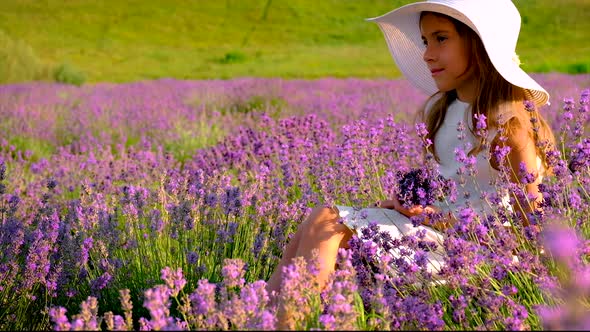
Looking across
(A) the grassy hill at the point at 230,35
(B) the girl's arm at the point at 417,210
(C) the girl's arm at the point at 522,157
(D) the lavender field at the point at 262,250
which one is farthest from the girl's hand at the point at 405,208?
(A) the grassy hill at the point at 230,35

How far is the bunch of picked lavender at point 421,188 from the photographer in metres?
2.30

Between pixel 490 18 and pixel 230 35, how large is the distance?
27.4 metres

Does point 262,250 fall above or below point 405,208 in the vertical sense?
below

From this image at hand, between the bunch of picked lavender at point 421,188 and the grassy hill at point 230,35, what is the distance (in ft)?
59.2

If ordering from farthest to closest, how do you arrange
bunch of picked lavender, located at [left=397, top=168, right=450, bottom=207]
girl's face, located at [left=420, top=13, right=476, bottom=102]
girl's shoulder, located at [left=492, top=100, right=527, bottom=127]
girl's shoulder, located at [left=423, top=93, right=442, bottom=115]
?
1. girl's shoulder, located at [left=423, top=93, right=442, bottom=115]
2. girl's face, located at [left=420, top=13, right=476, bottom=102]
3. girl's shoulder, located at [left=492, top=100, right=527, bottom=127]
4. bunch of picked lavender, located at [left=397, top=168, right=450, bottom=207]

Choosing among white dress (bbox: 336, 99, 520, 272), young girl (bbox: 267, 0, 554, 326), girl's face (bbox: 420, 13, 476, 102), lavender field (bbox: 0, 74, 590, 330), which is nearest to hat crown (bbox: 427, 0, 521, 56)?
young girl (bbox: 267, 0, 554, 326)

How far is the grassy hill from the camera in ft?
76.5

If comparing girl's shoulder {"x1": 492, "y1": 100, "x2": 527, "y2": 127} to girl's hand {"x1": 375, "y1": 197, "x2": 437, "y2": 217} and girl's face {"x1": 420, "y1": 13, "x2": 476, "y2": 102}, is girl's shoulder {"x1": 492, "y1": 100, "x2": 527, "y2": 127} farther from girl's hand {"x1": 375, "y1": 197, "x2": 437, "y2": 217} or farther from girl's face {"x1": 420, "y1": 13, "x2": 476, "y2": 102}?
girl's hand {"x1": 375, "y1": 197, "x2": 437, "y2": 217}

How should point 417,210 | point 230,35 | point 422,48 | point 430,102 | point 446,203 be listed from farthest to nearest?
point 230,35 < point 422,48 < point 430,102 < point 446,203 < point 417,210

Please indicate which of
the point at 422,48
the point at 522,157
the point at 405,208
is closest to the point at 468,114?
the point at 522,157

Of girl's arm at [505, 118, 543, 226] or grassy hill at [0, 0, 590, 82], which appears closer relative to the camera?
girl's arm at [505, 118, 543, 226]

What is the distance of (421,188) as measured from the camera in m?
2.33

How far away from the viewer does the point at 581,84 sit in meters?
10.5

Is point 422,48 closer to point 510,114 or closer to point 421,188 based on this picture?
point 510,114
